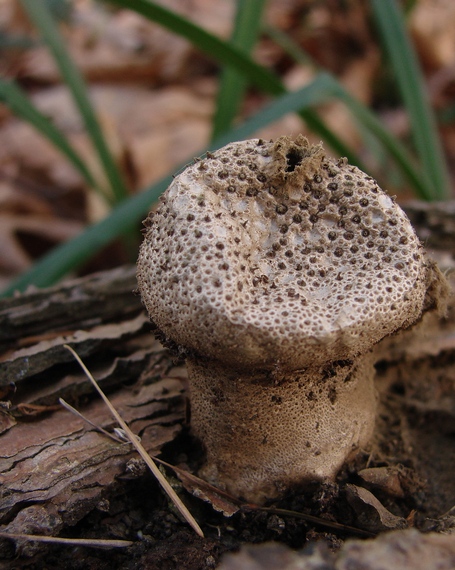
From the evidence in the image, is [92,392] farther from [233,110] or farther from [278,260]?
[233,110]

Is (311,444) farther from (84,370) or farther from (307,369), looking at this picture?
(84,370)

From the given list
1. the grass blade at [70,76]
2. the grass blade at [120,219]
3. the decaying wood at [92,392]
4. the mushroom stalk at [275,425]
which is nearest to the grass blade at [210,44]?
the grass blade at [120,219]

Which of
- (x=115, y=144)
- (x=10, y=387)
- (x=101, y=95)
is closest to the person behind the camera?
(x=10, y=387)

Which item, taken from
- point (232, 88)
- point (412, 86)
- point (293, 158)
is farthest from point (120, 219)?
point (412, 86)

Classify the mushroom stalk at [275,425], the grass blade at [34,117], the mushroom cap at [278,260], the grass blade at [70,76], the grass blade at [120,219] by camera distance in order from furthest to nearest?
1. the grass blade at [70,76]
2. the grass blade at [34,117]
3. the grass blade at [120,219]
4. the mushroom stalk at [275,425]
5. the mushroom cap at [278,260]

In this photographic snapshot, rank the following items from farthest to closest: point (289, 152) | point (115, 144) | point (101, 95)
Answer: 1. point (101, 95)
2. point (115, 144)
3. point (289, 152)

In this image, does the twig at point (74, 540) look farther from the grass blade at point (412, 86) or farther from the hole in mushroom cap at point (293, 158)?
the grass blade at point (412, 86)

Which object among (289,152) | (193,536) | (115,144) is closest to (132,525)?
(193,536)
